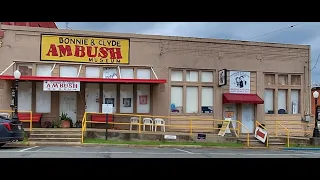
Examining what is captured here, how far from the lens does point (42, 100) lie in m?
21.8

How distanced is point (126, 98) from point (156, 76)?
2178 millimetres

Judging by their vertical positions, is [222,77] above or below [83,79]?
above

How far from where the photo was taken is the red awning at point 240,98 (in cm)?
2353

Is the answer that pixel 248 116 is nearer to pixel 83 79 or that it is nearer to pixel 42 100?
pixel 83 79

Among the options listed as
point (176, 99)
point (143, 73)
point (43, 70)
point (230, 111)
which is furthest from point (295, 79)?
point (43, 70)

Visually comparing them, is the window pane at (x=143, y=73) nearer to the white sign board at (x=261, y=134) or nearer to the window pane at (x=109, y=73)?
the window pane at (x=109, y=73)

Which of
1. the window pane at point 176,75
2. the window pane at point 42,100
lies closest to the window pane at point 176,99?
the window pane at point 176,75

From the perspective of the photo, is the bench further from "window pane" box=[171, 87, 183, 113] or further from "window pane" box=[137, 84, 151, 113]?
"window pane" box=[171, 87, 183, 113]

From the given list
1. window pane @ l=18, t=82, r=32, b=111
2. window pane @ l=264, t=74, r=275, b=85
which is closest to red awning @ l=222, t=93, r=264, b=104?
window pane @ l=264, t=74, r=275, b=85

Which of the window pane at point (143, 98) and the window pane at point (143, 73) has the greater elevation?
the window pane at point (143, 73)

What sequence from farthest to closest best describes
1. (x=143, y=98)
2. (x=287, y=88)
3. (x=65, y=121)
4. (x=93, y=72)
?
(x=287, y=88) → (x=143, y=98) → (x=93, y=72) → (x=65, y=121)

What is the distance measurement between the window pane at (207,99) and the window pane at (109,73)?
17.8 ft

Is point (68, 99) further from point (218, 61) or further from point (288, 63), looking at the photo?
point (288, 63)
